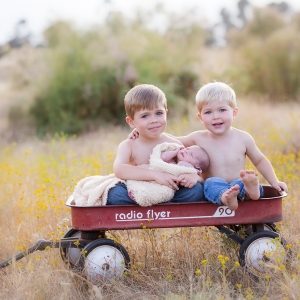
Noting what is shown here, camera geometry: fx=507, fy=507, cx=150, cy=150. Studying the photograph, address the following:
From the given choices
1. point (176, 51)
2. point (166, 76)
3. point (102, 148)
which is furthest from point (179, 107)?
point (102, 148)

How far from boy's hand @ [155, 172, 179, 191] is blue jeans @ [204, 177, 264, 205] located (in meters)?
0.22

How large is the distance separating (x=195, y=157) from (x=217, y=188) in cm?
36

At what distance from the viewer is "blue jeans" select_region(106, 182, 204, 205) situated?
3.55m

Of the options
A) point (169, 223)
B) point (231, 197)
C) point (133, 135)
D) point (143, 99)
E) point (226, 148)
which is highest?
point (143, 99)

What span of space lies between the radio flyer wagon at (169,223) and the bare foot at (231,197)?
0.09 m

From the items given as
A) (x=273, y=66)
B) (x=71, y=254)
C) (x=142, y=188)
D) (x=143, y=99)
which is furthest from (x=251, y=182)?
(x=273, y=66)

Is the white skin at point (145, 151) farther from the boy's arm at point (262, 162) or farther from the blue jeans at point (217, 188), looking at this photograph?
the boy's arm at point (262, 162)

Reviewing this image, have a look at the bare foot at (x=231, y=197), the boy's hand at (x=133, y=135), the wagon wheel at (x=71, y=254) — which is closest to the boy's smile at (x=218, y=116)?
the boy's hand at (x=133, y=135)

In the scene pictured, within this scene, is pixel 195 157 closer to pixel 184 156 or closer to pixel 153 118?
pixel 184 156

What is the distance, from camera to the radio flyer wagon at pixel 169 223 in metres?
3.39

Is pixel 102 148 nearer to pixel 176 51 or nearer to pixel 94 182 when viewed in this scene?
pixel 94 182

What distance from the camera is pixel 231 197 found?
10.9ft

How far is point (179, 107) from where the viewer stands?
1195 cm

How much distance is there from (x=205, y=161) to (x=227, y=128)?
0.30 m
